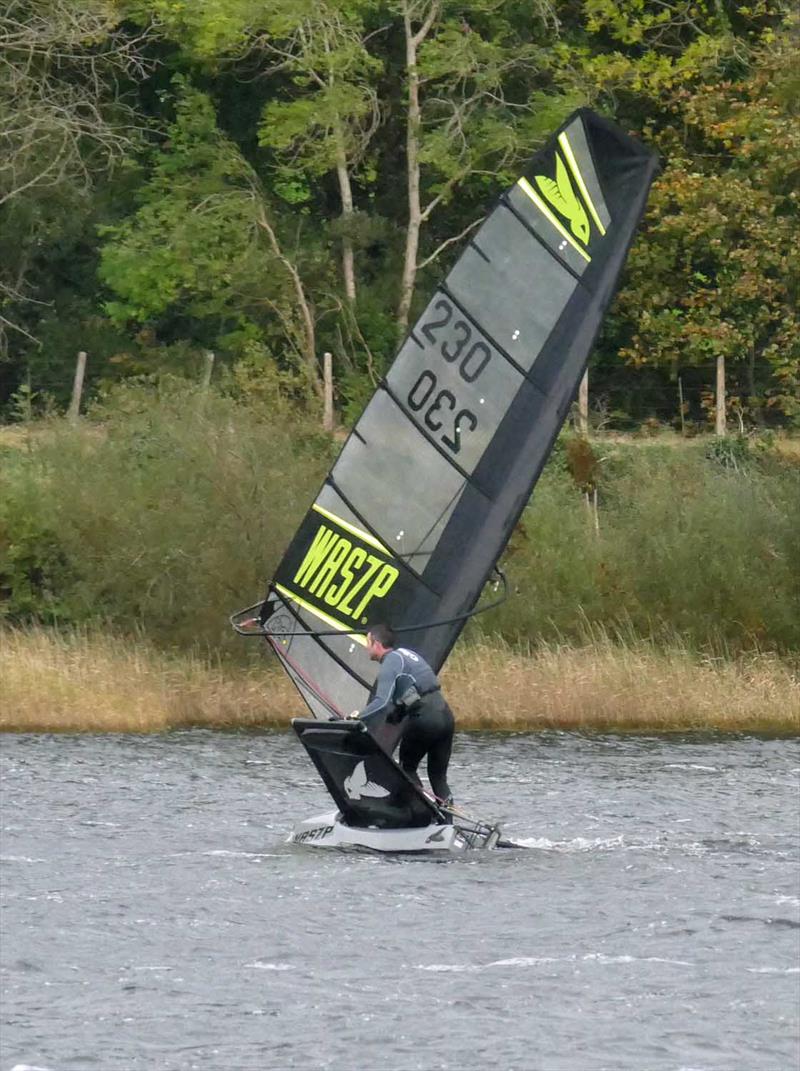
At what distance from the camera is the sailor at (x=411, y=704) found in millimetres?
14672

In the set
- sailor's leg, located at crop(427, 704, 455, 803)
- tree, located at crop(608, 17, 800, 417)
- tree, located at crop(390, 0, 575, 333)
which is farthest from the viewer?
tree, located at crop(390, 0, 575, 333)

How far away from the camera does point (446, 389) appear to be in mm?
17141

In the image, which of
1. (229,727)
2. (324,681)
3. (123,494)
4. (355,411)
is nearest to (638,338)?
(355,411)

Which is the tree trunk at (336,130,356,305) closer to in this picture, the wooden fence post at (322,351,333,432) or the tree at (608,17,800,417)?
the wooden fence post at (322,351,333,432)

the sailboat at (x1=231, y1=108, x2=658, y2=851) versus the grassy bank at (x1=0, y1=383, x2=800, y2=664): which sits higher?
the sailboat at (x1=231, y1=108, x2=658, y2=851)

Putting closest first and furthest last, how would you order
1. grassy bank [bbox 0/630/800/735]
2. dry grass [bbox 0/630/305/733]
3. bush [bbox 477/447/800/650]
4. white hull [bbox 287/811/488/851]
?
white hull [bbox 287/811/488/851], dry grass [bbox 0/630/305/733], grassy bank [bbox 0/630/800/735], bush [bbox 477/447/800/650]

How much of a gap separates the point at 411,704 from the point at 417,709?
0.09 meters

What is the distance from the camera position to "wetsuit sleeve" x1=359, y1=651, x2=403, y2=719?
575 inches

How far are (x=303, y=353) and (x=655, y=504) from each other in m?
10.4

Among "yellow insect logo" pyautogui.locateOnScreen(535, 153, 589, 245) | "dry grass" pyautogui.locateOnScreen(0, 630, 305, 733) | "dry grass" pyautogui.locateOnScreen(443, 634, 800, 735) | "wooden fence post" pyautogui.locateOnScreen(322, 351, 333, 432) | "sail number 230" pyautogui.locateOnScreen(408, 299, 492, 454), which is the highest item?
"yellow insect logo" pyautogui.locateOnScreen(535, 153, 589, 245)

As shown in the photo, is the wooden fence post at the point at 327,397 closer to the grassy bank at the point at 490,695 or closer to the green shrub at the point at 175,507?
the green shrub at the point at 175,507

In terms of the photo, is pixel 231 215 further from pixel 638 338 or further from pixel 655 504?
pixel 655 504

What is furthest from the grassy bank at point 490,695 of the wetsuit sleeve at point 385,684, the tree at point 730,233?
the tree at point 730,233

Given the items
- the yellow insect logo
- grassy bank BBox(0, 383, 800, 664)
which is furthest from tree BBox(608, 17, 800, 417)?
the yellow insect logo
